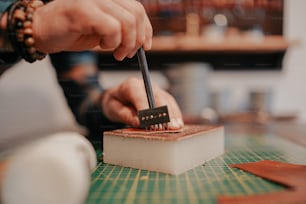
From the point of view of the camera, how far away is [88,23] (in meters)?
0.59

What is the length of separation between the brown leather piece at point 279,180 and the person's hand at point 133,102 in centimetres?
19

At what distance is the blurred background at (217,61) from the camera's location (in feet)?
6.17

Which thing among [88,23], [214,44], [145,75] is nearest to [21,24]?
[88,23]

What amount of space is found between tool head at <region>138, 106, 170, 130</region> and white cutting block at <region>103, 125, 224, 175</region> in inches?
1.5

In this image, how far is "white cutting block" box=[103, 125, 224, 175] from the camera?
1.89ft

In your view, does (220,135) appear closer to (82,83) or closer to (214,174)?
(214,174)

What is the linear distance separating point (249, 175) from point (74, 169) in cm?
34

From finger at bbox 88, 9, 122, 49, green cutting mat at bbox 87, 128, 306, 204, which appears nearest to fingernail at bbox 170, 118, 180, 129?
green cutting mat at bbox 87, 128, 306, 204

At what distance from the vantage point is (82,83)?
53.9 inches

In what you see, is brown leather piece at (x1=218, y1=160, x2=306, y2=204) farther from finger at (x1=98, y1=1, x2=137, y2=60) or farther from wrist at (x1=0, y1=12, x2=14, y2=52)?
wrist at (x1=0, y1=12, x2=14, y2=52)

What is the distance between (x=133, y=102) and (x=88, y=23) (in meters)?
0.28

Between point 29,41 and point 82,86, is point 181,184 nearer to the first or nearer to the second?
point 29,41

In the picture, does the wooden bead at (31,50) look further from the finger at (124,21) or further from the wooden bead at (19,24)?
the finger at (124,21)

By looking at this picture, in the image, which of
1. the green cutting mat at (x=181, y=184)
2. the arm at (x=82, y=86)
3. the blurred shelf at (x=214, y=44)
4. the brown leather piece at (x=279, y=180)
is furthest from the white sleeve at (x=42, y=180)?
the blurred shelf at (x=214, y=44)
